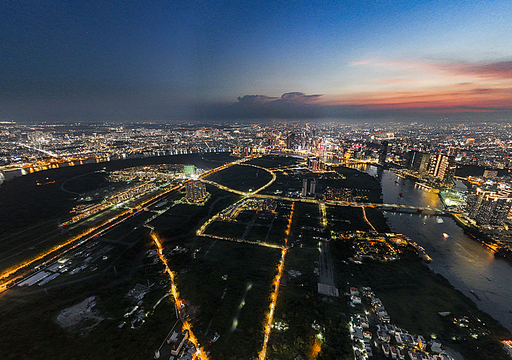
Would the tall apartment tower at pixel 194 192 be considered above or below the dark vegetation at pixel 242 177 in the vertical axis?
above

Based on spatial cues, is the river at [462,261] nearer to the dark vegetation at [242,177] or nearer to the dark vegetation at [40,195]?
the dark vegetation at [242,177]

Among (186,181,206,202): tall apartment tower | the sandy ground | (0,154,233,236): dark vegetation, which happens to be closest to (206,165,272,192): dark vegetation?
(186,181,206,202): tall apartment tower

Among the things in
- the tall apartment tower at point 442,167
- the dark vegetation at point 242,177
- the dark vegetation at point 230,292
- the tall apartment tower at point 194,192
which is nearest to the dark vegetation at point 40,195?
the tall apartment tower at point 194,192

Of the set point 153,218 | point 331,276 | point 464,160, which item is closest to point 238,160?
point 153,218

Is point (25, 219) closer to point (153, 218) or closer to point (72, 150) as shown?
point (153, 218)

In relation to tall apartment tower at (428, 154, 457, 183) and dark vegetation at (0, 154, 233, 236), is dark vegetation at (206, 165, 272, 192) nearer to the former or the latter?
dark vegetation at (0, 154, 233, 236)

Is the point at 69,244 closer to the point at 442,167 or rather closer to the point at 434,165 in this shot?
the point at 442,167

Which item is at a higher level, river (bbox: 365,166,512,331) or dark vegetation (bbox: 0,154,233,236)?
dark vegetation (bbox: 0,154,233,236)
